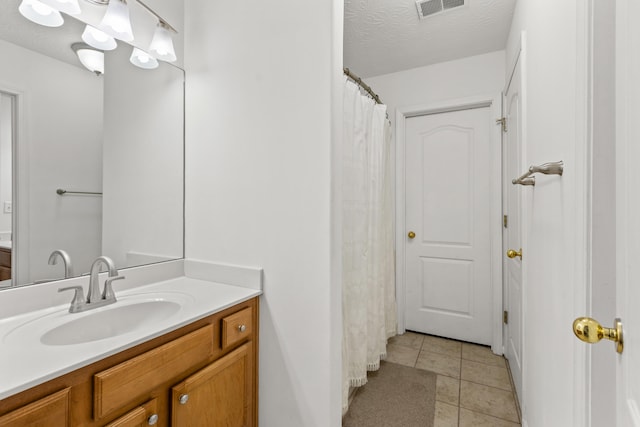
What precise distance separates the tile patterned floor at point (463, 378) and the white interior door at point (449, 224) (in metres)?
0.19

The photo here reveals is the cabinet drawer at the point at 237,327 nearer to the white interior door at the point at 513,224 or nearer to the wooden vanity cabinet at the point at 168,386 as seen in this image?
the wooden vanity cabinet at the point at 168,386

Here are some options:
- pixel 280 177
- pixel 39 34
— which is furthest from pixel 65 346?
pixel 39 34

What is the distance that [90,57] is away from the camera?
130 cm

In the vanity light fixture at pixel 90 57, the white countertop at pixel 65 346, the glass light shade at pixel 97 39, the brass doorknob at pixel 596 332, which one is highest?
the glass light shade at pixel 97 39

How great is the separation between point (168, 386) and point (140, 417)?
11 cm

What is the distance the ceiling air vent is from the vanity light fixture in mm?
1802

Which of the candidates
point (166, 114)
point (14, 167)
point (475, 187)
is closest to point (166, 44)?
point (166, 114)

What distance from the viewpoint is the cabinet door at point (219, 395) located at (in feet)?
3.32

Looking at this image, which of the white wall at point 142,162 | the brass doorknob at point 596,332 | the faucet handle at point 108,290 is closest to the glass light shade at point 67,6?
the white wall at point 142,162

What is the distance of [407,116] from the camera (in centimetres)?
275

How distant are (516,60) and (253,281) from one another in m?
1.98

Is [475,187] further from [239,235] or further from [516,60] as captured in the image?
[239,235]

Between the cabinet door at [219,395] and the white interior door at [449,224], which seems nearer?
the cabinet door at [219,395]

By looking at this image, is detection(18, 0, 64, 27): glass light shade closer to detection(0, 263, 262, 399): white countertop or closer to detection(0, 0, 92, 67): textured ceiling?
detection(0, 0, 92, 67): textured ceiling
